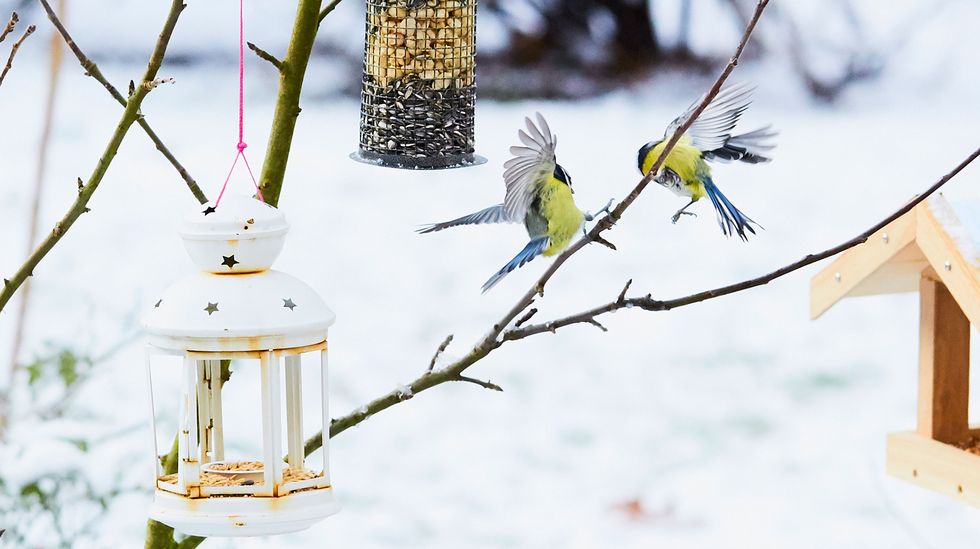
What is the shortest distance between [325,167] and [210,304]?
2.19m

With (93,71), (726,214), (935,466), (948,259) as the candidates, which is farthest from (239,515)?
(935,466)

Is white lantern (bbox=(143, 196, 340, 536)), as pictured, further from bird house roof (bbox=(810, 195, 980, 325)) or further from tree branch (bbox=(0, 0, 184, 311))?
bird house roof (bbox=(810, 195, 980, 325))

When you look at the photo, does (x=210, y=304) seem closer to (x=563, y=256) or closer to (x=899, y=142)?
(x=563, y=256)

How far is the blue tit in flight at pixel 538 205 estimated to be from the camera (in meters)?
1.19

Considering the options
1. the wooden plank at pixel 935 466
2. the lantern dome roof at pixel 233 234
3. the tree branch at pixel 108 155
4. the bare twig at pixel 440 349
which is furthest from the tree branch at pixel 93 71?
the wooden plank at pixel 935 466

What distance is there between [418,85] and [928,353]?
85 centimetres

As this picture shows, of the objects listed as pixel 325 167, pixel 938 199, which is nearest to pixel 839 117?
pixel 325 167

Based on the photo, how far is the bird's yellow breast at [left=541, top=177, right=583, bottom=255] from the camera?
49.4 inches

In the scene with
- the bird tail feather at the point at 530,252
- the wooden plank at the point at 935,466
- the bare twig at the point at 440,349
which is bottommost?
the wooden plank at the point at 935,466

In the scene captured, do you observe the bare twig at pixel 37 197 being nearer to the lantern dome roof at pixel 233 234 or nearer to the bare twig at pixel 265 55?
the bare twig at pixel 265 55

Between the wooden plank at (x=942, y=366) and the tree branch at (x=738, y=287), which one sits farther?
the wooden plank at (x=942, y=366)

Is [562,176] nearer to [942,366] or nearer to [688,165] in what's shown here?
[688,165]

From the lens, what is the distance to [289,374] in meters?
1.07

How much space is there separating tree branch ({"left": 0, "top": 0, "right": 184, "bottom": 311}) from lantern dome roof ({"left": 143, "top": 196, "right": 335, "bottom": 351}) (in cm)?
13
